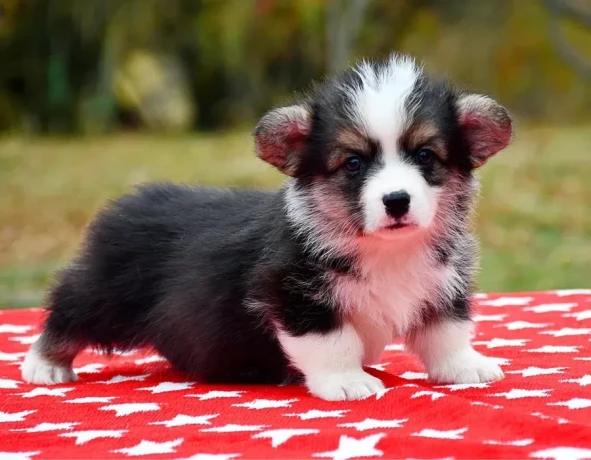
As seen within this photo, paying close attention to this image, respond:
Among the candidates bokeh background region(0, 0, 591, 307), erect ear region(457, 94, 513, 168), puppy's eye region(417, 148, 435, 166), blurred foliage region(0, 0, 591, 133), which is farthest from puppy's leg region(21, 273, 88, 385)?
blurred foliage region(0, 0, 591, 133)

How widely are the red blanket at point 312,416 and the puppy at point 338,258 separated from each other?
11 centimetres

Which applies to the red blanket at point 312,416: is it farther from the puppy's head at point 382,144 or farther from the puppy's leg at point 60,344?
the puppy's head at point 382,144

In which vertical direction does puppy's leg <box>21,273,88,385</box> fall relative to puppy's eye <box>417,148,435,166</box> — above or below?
below

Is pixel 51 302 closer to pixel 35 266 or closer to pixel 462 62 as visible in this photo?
pixel 35 266

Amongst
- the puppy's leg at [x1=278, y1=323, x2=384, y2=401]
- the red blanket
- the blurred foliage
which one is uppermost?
the blurred foliage

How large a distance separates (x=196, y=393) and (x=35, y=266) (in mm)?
3990

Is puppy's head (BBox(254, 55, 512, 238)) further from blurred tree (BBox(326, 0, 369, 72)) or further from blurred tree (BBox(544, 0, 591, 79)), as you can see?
blurred tree (BBox(544, 0, 591, 79))

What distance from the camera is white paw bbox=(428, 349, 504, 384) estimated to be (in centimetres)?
283

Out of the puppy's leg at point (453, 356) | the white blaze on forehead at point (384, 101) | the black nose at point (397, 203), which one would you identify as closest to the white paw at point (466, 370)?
the puppy's leg at point (453, 356)

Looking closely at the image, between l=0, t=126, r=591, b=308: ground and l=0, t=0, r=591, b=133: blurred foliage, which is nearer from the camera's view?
l=0, t=126, r=591, b=308: ground

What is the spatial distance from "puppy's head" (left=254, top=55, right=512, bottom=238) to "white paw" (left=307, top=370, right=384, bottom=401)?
1.31ft

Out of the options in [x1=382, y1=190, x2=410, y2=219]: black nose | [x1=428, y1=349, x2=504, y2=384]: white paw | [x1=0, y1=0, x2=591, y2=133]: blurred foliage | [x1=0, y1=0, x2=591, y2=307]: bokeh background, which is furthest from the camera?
[x1=0, y1=0, x2=591, y2=133]: blurred foliage

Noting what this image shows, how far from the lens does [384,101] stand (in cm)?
267

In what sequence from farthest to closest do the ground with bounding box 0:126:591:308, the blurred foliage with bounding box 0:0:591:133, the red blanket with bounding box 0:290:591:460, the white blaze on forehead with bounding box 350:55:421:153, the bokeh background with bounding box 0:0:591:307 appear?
the blurred foliage with bounding box 0:0:591:133 → the bokeh background with bounding box 0:0:591:307 → the ground with bounding box 0:126:591:308 → the white blaze on forehead with bounding box 350:55:421:153 → the red blanket with bounding box 0:290:591:460
